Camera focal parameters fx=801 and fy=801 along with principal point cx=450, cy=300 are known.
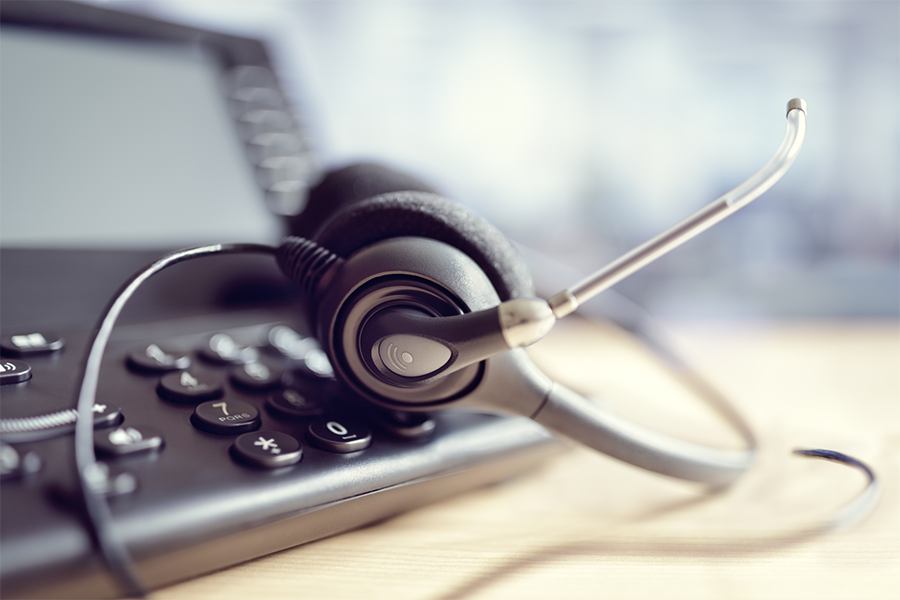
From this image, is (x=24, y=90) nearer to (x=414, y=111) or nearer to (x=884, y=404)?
(x=414, y=111)

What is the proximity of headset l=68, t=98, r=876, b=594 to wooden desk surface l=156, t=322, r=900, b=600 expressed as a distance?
0.03m

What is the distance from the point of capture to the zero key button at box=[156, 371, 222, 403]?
307 millimetres

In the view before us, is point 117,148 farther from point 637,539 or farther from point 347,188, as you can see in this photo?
point 637,539

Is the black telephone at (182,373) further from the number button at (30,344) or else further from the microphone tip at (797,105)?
the microphone tip at (797,105)

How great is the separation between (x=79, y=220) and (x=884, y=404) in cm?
52

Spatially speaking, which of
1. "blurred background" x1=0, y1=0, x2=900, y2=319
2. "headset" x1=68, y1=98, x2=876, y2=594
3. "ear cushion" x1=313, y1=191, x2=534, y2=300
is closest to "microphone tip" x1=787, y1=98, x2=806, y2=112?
"headset" x1=68, y1=98, x2=876, y2=594

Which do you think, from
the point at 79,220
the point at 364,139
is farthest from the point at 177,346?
the point at 364,139

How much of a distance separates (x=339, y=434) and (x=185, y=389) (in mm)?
64

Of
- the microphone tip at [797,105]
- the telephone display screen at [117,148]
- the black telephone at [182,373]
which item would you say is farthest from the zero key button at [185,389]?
the microphone tip at [797,105]

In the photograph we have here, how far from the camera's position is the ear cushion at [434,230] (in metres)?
0.31

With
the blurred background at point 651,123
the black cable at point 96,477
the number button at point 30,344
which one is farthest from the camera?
the blurred background at point 651,123

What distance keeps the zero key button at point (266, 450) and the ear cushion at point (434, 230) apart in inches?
3.1

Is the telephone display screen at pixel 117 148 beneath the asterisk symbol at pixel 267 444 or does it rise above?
above

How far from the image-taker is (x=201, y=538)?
0.80 ft
